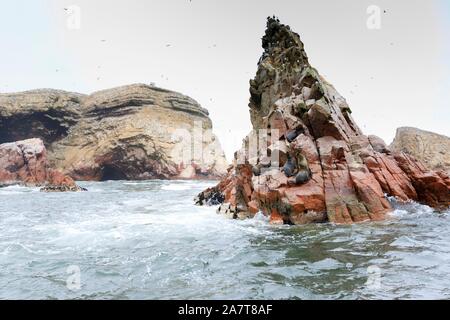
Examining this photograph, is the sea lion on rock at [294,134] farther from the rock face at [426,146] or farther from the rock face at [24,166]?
the rock face at [24,166]

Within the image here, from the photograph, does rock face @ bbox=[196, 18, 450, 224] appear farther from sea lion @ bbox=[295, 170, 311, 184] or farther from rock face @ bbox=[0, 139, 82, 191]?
rock face @ bbox=[0, 139, 82, 191]

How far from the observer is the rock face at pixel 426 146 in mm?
37219

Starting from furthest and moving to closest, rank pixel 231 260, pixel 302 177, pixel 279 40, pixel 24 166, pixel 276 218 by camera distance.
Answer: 1. pixel 24 166
2. pixel 279 40
3. pixel 302 177
4. pixel 276 218
5. pixel 231 260

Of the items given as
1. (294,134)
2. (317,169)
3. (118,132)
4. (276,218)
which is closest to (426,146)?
(294,134)

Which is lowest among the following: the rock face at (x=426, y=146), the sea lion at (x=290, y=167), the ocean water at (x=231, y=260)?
the ocean water at (x=231, y=260)

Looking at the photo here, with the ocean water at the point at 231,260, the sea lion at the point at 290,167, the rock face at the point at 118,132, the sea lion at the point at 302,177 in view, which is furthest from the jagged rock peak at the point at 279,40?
the rock face at the point at 118,132

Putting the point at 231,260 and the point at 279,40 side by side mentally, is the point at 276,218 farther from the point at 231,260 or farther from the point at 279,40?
the point at 279,40

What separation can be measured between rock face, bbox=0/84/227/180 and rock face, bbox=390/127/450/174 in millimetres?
46491

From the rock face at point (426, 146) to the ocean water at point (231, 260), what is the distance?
78.9 feet

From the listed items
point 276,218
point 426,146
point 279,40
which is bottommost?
point 276,218

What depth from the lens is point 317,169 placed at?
1647 cm

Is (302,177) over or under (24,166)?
over

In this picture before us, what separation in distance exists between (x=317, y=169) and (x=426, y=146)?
91.0 feet

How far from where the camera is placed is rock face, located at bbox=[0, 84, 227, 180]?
77.1 metres
